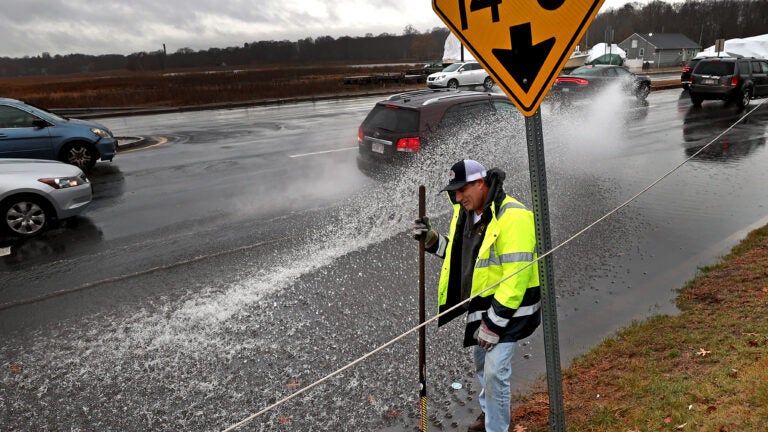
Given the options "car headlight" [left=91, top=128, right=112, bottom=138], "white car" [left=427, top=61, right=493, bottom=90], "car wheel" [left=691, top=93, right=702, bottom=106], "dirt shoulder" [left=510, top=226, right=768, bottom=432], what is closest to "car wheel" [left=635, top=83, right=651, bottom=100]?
"car wheel" [left=691, top=93, right=702, bottom=106]

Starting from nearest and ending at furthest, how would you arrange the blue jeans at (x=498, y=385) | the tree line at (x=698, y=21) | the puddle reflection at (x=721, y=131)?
the blue jeans at (x=498, y=385)
the puddle reflection at (x=721, y=131)
the tree line at (x=698, y=21)

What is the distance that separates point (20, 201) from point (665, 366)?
8.16 metres

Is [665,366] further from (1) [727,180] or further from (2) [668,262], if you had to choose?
(1) [727,180]

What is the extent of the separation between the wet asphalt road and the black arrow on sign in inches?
99.6

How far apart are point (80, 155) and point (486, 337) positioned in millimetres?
11450

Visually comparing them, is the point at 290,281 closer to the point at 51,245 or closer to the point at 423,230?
the point at 423,230

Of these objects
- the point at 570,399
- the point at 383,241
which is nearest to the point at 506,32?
the point at 570,399

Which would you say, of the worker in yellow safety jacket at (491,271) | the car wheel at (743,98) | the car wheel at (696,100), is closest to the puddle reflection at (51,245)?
the worker in yellow safety jacket at (491,271)

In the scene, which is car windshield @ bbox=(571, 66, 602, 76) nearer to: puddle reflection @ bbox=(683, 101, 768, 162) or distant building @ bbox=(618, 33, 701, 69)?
puddle reflection @ bbox=(683, 101, 768, 162)

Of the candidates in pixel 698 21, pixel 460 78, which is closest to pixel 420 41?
pixel 698 21

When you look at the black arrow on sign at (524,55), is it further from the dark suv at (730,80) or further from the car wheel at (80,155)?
the dark suv at (730,80)

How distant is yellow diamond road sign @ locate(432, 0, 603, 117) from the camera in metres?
2.26

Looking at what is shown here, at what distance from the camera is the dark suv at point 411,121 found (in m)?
9.74

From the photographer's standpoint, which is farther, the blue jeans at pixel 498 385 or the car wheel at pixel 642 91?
the car wheel at pixel 642 91
